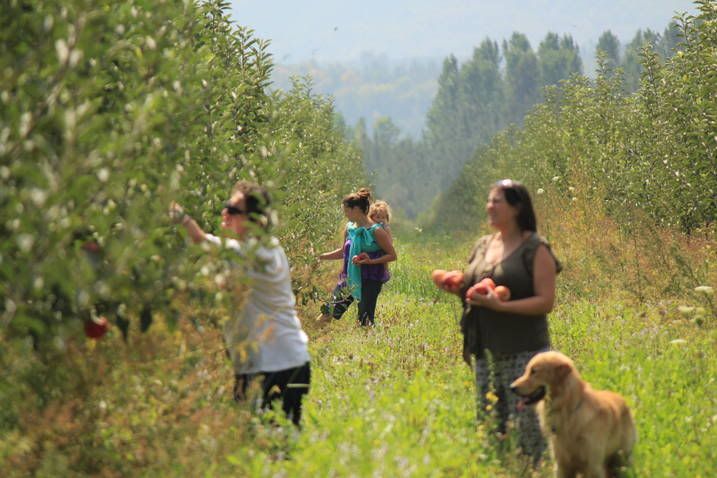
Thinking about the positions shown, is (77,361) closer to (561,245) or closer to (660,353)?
(660,353)

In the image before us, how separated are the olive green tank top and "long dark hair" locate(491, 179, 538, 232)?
91 millimetres

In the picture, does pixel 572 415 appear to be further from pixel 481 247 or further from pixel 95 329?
pixel 95 329

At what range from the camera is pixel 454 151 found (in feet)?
465

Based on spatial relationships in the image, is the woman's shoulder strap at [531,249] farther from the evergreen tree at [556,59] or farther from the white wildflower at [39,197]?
the evergreen tree at [556,59]

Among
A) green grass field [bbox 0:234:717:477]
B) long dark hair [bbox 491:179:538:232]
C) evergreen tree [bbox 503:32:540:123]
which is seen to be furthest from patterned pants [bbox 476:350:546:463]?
evergreen tree [bbox 503:32:540:123]

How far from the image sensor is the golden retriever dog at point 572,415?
18.8 ft

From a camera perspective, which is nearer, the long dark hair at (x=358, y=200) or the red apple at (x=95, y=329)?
the red apple at (x=95, y=329)

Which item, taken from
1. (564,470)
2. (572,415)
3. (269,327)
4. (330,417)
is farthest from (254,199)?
(564,470)

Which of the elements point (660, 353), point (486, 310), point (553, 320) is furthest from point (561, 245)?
point (486, 310)

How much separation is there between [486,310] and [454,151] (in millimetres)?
136623

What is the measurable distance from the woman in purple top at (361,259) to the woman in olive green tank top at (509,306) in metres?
4.74

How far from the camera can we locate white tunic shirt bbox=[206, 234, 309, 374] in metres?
5.86

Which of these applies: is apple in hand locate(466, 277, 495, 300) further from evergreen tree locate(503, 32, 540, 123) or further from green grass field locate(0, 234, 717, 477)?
evergreen tree locate(503, 32, 540, 123)

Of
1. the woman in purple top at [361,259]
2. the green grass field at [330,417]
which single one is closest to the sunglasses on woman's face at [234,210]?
the green grass field at [330,417]
